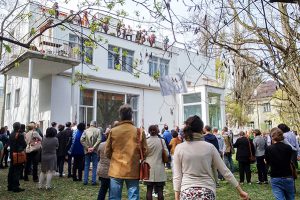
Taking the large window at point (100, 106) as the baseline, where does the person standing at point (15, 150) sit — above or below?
below

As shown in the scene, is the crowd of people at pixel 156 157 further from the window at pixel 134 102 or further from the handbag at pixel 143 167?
the window at pixel 134 102

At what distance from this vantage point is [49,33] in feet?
66.5

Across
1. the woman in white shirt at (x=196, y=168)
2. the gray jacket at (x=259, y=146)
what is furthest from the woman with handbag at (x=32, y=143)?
the woman in white shirt at (x=196, y=168)

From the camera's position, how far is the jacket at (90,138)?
10.0 metres

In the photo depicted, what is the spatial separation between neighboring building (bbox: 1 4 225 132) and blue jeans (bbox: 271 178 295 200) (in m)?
10.9

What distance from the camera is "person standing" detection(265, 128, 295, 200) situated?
566cm

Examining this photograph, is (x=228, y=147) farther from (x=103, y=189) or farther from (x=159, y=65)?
(x=159, y=65)

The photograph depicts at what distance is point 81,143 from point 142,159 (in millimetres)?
5732

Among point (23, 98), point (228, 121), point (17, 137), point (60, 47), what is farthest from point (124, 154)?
point (228, 121)

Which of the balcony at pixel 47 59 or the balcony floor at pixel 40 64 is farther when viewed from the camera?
the balcony at pixel 47 59

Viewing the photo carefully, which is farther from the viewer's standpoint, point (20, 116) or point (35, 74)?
point (20, 116)

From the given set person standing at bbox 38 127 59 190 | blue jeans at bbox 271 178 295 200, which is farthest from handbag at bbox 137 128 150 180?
person standing at bbox 38 127 59 190

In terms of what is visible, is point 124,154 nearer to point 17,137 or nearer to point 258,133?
point 17,137

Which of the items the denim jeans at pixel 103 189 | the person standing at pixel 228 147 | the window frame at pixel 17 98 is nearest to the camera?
the denim jeans at pixel 103 189
